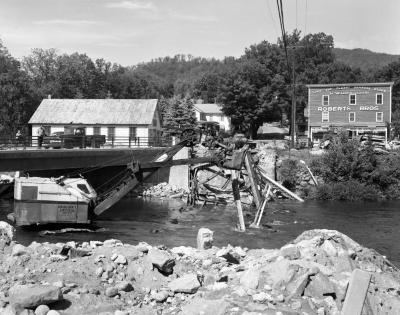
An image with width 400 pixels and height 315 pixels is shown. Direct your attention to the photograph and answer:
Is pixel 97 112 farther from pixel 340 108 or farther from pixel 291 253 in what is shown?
pixel 291 253

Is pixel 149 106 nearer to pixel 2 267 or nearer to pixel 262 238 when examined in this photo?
pixel 262 238

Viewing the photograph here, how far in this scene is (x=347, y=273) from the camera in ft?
39.6

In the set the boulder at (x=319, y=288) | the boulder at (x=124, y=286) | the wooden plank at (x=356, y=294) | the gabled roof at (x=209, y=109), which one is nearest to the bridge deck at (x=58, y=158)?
the boulder at (x=124, y=286)

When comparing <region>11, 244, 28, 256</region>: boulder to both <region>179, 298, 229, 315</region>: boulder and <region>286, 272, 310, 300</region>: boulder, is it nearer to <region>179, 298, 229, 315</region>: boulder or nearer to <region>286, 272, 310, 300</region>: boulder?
<region>179, 298, 229, 315</region>: boulder

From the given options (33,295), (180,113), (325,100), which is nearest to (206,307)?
(33,295)

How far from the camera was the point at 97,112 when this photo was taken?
66.8 meters

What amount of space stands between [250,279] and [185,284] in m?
1.47

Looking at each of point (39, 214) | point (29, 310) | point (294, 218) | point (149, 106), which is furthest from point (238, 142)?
point (149, 106)

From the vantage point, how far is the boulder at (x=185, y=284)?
471 inches

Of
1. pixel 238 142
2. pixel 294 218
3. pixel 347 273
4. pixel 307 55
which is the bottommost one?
pixel 294 218

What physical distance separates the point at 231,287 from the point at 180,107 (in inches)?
2794

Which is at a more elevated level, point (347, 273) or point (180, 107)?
point (180, 107)

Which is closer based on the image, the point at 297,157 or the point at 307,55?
the point at 297,157

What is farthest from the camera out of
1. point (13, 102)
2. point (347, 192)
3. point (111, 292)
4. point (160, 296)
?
point (13, 102)
